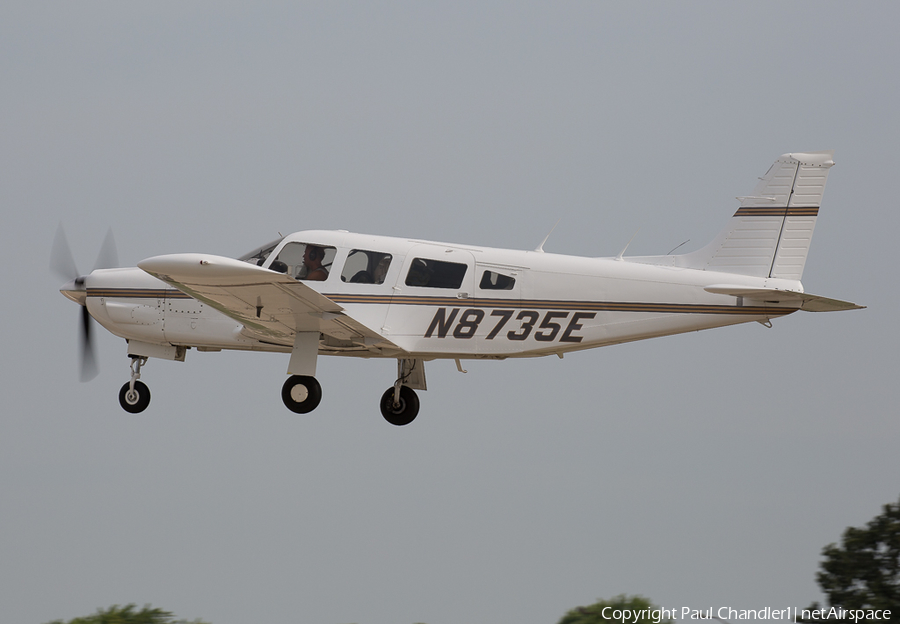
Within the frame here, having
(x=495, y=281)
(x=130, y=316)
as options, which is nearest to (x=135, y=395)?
(x=130, y=316)

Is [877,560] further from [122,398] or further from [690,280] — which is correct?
[122,398]

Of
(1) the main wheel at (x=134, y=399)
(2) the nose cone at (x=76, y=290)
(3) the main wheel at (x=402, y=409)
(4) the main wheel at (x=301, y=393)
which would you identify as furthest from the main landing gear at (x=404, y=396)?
(2) the nose cone at (x=76, y=290)

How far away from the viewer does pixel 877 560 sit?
17031 mm

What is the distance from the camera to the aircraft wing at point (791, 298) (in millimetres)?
12953

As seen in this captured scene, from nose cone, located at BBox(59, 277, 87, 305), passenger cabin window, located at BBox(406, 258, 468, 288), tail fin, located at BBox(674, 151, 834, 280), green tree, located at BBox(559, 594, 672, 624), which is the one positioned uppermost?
tail fin, located at BBox(674, 151, 834, 280)

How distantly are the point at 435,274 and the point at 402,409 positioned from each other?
2.79m

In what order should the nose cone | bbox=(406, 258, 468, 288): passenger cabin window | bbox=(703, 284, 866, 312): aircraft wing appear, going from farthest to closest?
the nose cone
bbox=(406, 258, 468, 288): passenger cabin window
bbox=(703, 284, 866, 312): aircraft wing

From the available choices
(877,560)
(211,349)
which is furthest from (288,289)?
(877,560)

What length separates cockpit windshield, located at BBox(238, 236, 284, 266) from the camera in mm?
14328

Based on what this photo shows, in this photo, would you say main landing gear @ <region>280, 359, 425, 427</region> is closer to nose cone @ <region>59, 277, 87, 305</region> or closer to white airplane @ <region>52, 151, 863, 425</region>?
white airplane @ <region>52, 151, 863, 425</region>

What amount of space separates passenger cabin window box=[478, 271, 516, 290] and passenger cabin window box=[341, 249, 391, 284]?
1294mm

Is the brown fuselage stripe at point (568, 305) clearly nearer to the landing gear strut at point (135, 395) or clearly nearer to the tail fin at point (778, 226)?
the tail fin at point (778, 226)

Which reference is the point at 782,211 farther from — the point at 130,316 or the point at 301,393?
the point at 130,316

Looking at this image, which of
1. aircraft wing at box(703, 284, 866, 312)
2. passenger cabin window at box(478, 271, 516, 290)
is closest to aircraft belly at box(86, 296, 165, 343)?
passenger cabin window at box(478, 271, 516, 290)
